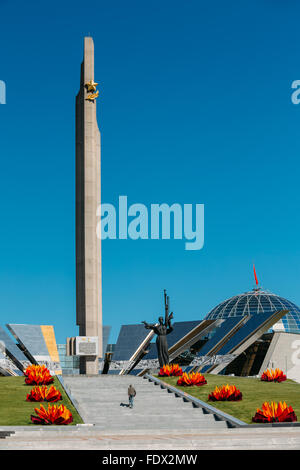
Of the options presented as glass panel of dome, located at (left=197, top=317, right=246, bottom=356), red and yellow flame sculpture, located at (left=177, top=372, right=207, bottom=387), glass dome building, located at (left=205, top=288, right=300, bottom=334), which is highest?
glass dome building, located at (left=205, top=288, right=300, bottom=334)

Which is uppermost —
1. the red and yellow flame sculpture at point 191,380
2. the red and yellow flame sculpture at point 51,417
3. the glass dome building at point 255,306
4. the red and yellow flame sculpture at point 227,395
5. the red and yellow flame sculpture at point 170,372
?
the glass dome building at point 255,306

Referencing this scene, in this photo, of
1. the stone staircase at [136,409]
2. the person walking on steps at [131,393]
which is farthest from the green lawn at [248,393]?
the person walking on steps at [131,393]

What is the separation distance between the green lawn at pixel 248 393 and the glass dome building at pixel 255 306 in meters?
27.9

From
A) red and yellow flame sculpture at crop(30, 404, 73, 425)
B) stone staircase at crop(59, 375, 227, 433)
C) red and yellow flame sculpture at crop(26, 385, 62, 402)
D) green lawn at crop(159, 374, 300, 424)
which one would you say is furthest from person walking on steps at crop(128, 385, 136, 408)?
red and yellow flame sculpture at crop(30, 404, 73, 425)

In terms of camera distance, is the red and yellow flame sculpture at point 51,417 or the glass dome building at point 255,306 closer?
the red and yellow flame sculpture at point 51,417

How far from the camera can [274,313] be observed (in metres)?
41.5

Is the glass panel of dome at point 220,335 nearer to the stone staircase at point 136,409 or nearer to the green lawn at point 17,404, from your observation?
the stone staircase at point 136,409

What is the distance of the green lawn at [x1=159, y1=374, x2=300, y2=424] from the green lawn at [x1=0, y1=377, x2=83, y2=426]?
5402mm

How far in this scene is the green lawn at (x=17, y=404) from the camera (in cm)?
2067

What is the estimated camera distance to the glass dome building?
5966 cm

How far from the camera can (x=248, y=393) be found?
86.9 feet

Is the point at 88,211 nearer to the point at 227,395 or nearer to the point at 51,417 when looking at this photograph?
the point at 227,395

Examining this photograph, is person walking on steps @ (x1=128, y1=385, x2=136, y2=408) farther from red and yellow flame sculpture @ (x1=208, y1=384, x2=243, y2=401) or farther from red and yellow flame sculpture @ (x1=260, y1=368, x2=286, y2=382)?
red and yellow flame sculpture @ (x1=260, y1=368, x2=286, y2=382)
